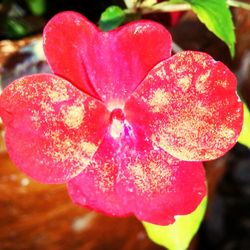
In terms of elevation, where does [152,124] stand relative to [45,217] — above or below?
above


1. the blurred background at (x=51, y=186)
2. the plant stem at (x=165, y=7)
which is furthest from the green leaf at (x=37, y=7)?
the plant stem at (x=165, y=7)

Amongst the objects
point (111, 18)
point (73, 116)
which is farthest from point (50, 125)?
point (111, 18)

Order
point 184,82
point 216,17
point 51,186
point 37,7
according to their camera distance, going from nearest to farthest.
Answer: point 184,82 < point 216,17 < point 51,186 < point 37,7

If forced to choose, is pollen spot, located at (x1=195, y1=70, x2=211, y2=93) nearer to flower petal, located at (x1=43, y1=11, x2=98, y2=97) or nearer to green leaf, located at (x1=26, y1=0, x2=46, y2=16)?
flower petal, located at (x1=43, y1=11, x2=98, y2=97)

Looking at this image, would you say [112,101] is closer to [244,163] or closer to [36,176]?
[36,176]

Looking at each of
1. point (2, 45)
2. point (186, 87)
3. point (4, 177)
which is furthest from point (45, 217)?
point (186, 87)

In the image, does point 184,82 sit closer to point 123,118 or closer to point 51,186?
point 123,118
